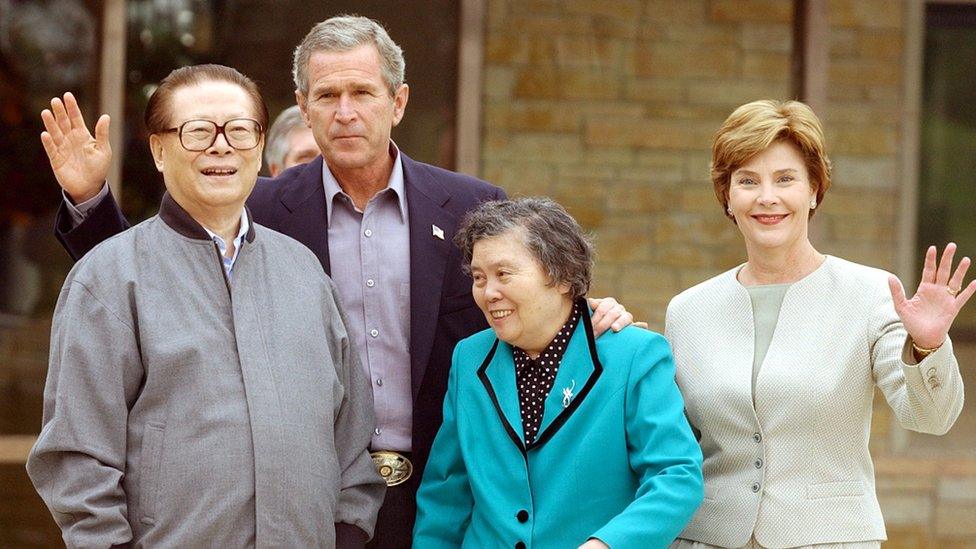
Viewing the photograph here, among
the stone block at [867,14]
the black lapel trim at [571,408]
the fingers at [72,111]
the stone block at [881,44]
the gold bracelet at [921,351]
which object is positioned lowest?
the black lapel trim at [571,408]

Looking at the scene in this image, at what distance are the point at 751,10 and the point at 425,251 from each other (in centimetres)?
372

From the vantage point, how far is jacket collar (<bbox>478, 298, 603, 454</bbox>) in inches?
121

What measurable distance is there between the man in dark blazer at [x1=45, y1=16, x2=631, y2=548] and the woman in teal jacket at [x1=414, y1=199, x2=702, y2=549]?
0.18 m

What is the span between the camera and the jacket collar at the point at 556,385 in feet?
10.1

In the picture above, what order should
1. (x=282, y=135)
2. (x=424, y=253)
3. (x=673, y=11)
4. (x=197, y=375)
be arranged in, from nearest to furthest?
(x=197, y=375) → (x=424, y=253) → (x=282, y=135) → (x=673, y=11)

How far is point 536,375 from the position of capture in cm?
317

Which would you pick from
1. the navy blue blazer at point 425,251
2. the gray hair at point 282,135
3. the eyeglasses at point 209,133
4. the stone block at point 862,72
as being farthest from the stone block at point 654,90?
the eyeglasses at point 209,133

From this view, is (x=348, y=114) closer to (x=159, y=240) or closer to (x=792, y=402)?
(x=159, y=240)

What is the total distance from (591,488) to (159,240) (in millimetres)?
1079

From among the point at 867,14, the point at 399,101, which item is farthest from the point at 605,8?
the point at 399,101

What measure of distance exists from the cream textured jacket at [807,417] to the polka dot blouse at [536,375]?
1.10ft

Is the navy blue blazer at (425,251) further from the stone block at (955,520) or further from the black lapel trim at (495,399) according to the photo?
the stone block at (955,520)

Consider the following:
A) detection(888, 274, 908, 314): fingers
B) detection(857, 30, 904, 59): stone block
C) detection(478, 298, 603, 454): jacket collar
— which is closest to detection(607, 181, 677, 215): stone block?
detection(857, 30, 904, 59): stone block

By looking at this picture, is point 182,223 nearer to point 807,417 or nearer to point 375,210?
point 375,210
